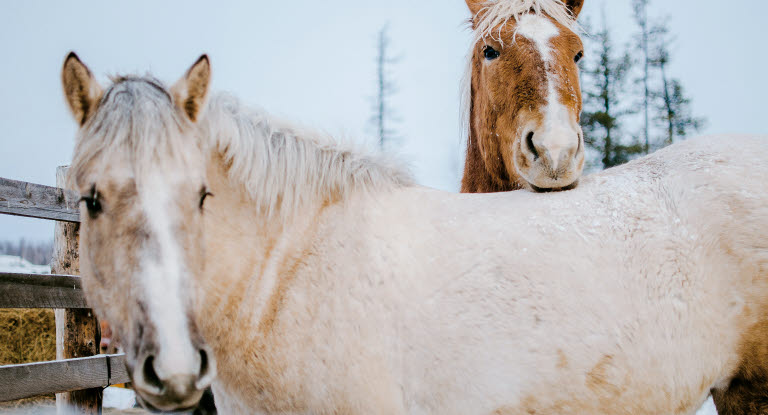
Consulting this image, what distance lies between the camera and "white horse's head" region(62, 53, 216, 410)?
1658mm

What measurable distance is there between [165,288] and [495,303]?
132 centimetres

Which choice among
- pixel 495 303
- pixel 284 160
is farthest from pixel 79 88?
pixel 495 303

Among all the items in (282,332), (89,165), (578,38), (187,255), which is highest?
(578,38)

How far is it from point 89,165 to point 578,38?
10.8 ft

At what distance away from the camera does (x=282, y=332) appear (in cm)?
202

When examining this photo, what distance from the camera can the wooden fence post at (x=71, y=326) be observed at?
411 centimetres

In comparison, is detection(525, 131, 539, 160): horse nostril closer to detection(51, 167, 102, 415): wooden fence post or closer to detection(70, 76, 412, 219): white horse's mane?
detection(70, 76, 412, 219): white horse's mane

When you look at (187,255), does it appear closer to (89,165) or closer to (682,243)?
(89,165)

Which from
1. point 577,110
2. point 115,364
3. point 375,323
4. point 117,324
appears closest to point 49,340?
point 115,364

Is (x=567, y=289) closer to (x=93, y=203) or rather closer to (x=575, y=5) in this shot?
(x=93, y=203)

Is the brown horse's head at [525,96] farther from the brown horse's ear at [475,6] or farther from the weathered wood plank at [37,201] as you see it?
the weathered wood plank at [37,201]

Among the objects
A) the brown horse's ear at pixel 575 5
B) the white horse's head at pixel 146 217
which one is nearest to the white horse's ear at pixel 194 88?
the white horse's head at pixel 146 217

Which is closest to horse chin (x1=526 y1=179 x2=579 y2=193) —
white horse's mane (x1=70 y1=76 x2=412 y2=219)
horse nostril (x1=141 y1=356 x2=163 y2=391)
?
white horse's mane (x1=70 y1=76 x2=412 y2=219)

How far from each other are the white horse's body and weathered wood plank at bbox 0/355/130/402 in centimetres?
223
